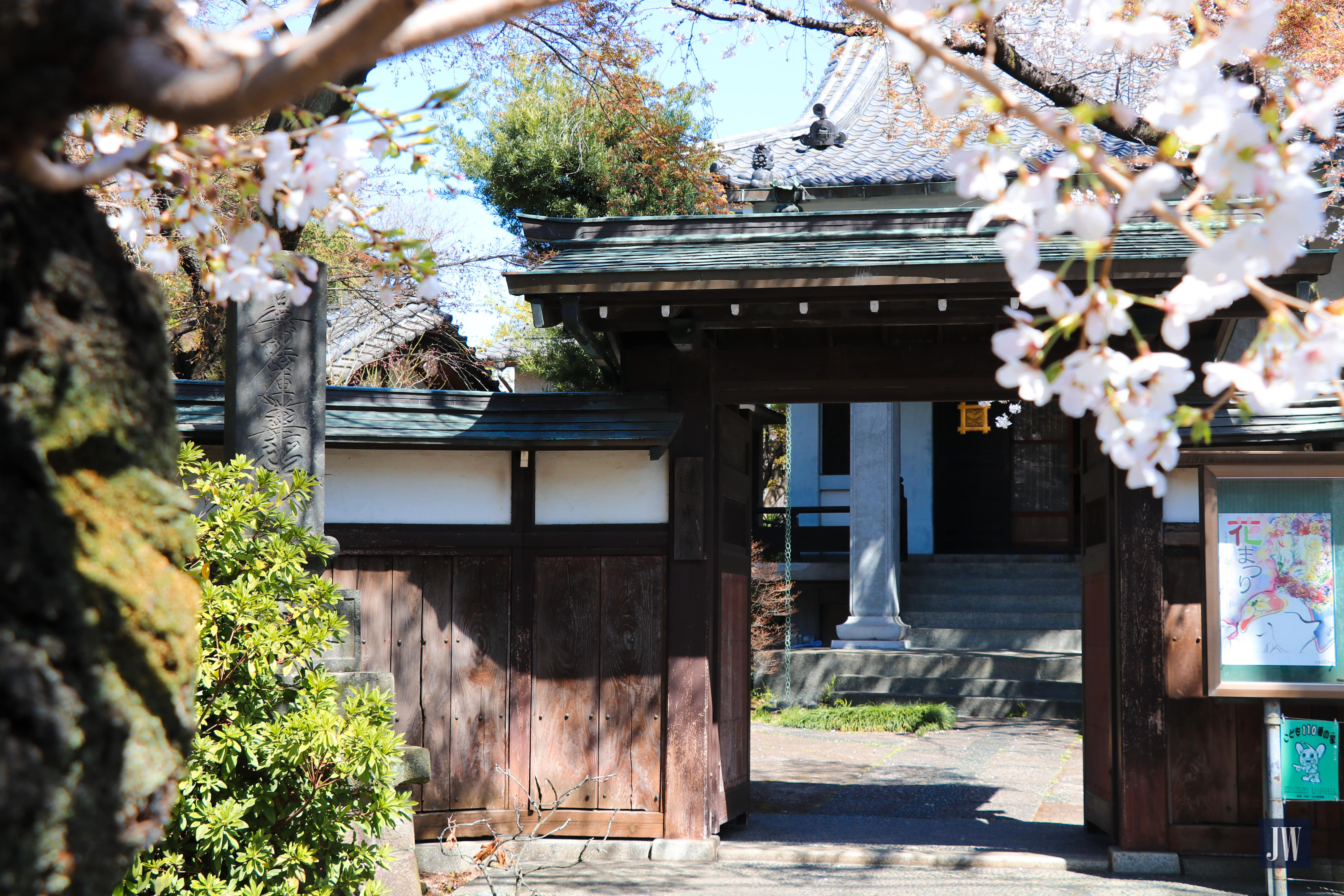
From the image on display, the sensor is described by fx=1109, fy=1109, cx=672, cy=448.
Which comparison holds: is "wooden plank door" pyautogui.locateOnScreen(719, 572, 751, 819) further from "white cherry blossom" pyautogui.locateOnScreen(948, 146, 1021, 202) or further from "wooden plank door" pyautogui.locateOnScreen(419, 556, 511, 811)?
"white cherry blossom" pyautogui.locateOnScreen(948, 146, 1021, 202)

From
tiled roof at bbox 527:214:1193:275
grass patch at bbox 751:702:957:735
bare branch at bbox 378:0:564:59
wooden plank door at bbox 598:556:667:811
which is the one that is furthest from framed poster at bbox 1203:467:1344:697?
grass patch at bbox 751:702:957:735

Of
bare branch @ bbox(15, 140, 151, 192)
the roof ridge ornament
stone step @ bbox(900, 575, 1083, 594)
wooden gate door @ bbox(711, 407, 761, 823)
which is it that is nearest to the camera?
bare branch @ bbox(15, 140, 151, 192)

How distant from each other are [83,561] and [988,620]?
1437cm

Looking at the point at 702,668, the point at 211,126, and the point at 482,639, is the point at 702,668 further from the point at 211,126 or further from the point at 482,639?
the point at 211,126

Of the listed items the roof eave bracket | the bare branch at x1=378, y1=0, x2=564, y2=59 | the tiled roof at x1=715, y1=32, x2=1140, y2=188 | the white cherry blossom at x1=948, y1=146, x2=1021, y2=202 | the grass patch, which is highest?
the tiled roof at x1=715, y1=32, x2=1140, y2=188

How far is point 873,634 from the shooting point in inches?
579

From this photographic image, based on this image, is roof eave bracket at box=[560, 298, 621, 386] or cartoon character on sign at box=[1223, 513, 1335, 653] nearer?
cartoon character on sign at box=[1223, 513, 1335, 653]

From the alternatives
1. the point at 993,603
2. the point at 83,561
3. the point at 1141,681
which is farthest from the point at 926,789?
the point at 83,561

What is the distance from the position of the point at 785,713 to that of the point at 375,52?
12.5 metres

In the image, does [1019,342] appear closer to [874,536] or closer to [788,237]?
[788,237]

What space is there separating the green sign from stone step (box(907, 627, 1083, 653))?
818cm

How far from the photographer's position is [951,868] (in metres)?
6.55

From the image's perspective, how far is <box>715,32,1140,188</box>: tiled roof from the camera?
49.1 feet

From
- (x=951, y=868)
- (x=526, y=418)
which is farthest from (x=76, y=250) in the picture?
(x=951, y=868)
